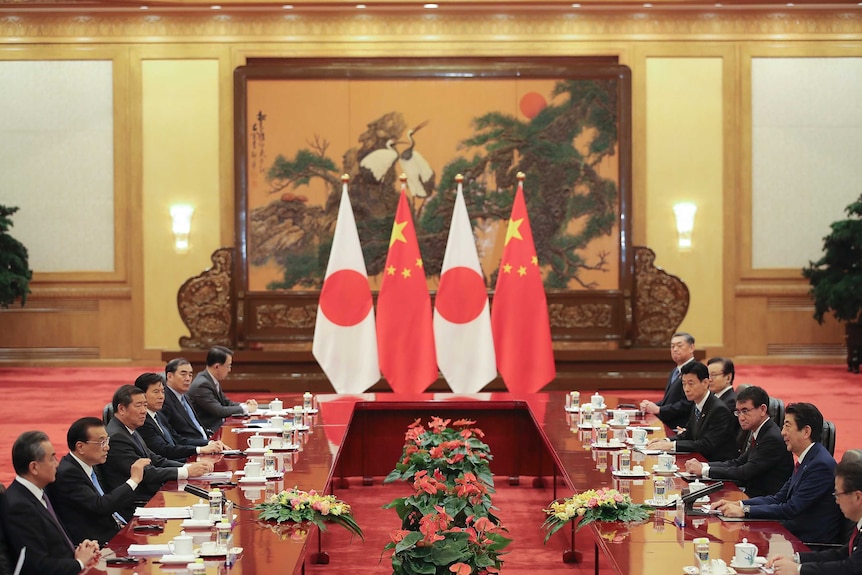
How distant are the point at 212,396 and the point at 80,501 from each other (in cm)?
282

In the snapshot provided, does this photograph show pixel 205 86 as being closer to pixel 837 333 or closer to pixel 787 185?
pixel 787 185

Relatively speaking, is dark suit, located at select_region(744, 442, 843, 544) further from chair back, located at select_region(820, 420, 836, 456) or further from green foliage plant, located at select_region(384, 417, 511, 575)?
green foliage plant, located at select_region(384, 417, 511, 575)

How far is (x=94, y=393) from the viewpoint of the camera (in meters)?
11.9

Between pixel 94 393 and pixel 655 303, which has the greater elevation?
pixel 655 303

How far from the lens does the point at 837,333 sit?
46.2ft

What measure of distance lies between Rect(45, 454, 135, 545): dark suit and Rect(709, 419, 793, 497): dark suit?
291 cm

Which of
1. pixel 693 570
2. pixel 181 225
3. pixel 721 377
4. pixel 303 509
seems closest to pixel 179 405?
pixel 303 509

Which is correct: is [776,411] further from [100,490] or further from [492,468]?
[100,490]

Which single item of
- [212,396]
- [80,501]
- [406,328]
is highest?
[406,328]

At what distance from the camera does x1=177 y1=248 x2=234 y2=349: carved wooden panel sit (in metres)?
12.8

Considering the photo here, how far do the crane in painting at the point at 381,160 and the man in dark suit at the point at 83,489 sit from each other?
8864 millimetres

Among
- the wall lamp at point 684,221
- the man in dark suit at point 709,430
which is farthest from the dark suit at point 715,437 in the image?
the wall lamp at point 684,221

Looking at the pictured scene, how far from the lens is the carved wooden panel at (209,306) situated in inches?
504

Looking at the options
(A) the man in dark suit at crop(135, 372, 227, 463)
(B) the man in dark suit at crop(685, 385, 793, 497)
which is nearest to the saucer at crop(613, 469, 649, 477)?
(B) the man in dark suit at crop(685, 385, 793, 497)
